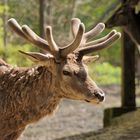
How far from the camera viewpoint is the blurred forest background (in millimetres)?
13906

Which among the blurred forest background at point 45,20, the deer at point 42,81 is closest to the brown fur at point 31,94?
the deer at point 42,81

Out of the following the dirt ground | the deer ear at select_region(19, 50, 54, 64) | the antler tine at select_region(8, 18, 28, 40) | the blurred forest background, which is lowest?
the dirt ground

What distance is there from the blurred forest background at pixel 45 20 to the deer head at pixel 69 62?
5833mm

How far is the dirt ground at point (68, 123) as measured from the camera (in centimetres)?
1223

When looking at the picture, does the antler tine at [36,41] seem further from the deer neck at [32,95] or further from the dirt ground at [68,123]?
the dirt ground at [68,123]

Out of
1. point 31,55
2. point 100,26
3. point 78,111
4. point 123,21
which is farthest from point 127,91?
point 31,55

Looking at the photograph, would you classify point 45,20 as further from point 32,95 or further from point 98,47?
point 32,95

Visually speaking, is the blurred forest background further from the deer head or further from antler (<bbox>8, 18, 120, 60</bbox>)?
the deer head

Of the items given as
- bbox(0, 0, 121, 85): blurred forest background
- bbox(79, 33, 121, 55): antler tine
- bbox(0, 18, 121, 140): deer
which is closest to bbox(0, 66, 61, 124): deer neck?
Answer: bbox(0, 18, 121, 140): deer

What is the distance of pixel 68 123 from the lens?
1379 centimetres

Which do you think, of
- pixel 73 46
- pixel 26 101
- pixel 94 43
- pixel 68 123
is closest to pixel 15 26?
pixel 73 46

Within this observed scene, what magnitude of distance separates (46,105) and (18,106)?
0.30m

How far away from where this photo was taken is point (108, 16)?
11141mm

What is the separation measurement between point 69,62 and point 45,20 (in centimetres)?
797
